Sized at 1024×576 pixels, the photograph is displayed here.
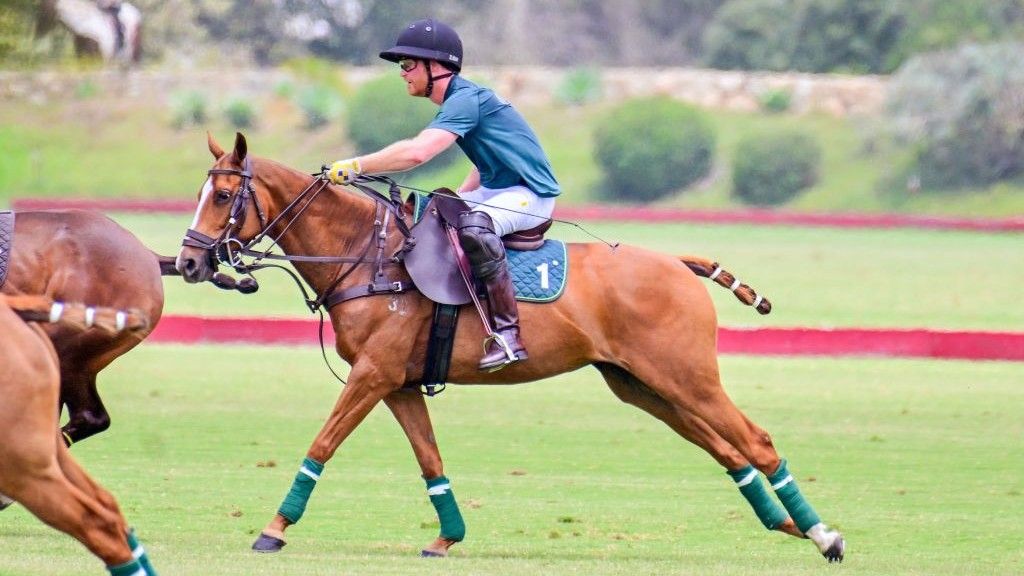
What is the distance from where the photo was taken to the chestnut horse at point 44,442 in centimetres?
560

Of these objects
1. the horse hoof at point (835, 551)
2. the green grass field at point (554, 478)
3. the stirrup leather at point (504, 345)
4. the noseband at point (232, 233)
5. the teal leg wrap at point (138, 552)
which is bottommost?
the green grass field at point (554, 478)

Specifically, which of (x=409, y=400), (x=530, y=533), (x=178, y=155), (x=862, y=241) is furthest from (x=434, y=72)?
(x=178, y=155)

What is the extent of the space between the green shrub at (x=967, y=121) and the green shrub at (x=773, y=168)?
1.99 metres

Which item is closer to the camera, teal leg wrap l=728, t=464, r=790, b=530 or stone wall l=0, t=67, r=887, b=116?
teal leg wrap l=728, t=464, r=790, b=530

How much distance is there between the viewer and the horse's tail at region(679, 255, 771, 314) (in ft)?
27.3

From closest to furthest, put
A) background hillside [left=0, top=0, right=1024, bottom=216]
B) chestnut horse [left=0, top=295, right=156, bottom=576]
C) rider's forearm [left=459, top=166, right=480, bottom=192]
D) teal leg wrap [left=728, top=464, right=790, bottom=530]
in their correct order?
chestnut horse [left=0, top=295, right=156, bottom=576] < teal leg wrap [left=728, top=464, right=790, bottom=530] < rider's forearm [left=459, top=166, right=480, bottom=192] < background hillside [left=0, top=0, right=1024, bottom=216]

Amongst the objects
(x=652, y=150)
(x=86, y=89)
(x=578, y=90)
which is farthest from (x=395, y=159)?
(x=86, y=89)

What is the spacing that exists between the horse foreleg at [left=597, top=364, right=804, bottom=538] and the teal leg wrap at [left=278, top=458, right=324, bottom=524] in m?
1.54

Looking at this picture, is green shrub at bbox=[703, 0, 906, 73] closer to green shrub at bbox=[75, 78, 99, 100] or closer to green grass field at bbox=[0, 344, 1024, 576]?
green shrub at bbox=[75, 78, 99, 100]

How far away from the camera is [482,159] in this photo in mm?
8266

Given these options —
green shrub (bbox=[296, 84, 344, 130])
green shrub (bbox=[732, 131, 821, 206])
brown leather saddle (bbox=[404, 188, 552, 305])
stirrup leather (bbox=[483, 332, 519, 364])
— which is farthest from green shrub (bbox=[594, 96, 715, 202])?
stirrup leather (bbox=[483, 332, 519, 364])

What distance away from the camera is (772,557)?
8047 millimetres

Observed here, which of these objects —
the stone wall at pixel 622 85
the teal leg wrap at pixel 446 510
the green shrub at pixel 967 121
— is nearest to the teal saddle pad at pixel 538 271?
the teal leg wrap at pixel 446 510

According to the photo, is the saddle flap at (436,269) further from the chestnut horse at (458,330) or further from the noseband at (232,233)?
the noseband at (232,233)
